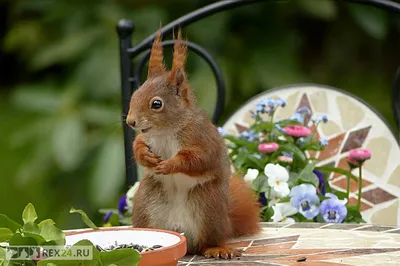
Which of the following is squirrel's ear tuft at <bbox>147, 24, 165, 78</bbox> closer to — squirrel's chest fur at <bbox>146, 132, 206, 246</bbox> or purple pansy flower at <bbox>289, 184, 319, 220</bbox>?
squirrel's chest fur at <bbox>146, 132, 206, 246</bbox>

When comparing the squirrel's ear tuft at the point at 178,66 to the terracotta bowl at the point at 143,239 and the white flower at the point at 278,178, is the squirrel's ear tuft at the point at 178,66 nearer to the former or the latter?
the terracotta bowl at the point at 143,239

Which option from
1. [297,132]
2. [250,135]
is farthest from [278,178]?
[250,135]

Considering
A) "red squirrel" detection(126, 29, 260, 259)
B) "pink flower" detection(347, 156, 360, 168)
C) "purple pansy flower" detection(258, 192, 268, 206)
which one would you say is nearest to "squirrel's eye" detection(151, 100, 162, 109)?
"red squirrel" detection(126, 29, 260, 259)

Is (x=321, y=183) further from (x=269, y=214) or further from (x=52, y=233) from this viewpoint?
(x=52, y=233)

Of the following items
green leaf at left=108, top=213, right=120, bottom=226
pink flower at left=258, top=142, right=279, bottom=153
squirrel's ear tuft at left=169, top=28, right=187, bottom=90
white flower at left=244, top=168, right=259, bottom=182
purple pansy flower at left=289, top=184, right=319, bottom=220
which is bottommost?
green leaf at left=108, top=213, right=120, bottom=226

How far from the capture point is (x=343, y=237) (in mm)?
1775

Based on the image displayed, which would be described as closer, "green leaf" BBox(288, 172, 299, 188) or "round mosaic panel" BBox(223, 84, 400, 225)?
"green leaf" BBox(288, 172, 299, 188)

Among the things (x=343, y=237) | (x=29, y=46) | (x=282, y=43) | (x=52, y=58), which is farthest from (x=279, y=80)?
(x=343, y=237)

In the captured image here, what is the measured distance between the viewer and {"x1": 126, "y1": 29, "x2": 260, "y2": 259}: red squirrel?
1.57 metres

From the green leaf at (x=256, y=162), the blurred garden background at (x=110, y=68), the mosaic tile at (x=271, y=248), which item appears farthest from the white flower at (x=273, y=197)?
the blurred garden background at (x=110, y=68)

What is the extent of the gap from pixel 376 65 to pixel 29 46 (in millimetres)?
1648

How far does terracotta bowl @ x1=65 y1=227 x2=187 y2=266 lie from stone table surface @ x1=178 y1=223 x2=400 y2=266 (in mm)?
193

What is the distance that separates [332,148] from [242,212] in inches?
35.8

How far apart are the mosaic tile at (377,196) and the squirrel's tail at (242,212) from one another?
2.60ft
